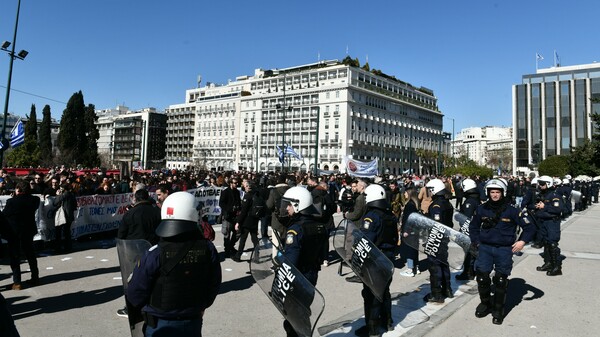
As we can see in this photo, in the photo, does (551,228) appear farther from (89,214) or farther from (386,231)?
(89,214)

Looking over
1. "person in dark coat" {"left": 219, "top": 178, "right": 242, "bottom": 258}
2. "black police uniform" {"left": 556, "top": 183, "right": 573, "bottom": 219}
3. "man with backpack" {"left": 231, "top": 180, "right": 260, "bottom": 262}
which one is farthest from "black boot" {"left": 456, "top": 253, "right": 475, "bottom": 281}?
"person in dark coat" {"left": 219, "top": 178, "right": 242, "bottom": 258}

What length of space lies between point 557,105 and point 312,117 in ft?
159

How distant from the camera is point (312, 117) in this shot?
87750 millimetres

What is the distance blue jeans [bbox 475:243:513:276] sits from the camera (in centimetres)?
534

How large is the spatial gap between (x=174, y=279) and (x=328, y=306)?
3730mm

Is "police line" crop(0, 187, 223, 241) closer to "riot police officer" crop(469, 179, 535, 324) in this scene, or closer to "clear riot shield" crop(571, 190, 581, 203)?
"riot police officer" crop(469, 179, 535, 324)

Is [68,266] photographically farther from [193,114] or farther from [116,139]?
[116,139]

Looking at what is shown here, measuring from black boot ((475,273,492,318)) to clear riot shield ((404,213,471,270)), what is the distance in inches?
21.4

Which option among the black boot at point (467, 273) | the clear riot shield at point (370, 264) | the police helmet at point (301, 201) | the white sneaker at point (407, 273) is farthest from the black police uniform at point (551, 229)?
the police helmet at point (301, 201)

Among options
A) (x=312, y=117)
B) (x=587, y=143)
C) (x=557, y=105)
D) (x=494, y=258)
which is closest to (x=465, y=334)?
(x=494, y=258)

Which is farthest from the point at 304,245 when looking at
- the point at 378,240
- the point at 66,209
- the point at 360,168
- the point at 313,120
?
the point at 313,120

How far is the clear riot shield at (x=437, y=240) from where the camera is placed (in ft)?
19.4

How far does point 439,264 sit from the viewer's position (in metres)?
6.05

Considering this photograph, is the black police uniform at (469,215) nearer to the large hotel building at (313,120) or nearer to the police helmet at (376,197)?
the police helmet at (376,197)
